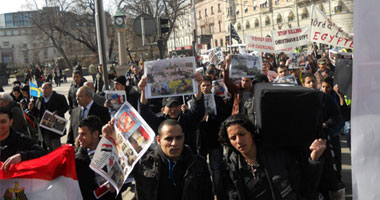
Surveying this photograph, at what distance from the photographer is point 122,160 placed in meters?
2.84

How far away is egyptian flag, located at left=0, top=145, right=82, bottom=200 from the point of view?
2.79 metres

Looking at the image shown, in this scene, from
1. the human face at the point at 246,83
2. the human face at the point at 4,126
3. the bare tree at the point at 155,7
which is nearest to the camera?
the human face at the point at 4,126

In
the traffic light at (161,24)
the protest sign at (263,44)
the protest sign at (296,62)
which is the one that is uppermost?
the traffic light at (161,24)

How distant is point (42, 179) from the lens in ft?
9.27

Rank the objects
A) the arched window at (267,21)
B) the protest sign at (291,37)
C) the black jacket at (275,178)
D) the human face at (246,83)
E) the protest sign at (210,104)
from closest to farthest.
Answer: the black jacket at (275,178), the protest sign at (210,104), the human face at (246,83), the protest sign at (291,37), the arched window at (267,21)

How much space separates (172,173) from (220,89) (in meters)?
3.01

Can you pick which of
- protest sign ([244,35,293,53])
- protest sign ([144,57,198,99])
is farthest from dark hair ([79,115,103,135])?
protest sign ([244,35,293,53])

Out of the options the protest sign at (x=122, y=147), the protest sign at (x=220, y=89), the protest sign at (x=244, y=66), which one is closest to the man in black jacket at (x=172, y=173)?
the protest sign at (x=122, y=147)

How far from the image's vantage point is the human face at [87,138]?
3.51 metres

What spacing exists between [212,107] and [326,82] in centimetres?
198

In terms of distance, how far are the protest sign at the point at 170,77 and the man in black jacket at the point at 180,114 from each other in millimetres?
85

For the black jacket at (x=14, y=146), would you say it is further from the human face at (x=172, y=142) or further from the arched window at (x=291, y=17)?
the arched window at (x=291, y=17)

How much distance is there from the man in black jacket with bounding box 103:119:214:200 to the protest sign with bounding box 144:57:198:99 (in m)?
1.32

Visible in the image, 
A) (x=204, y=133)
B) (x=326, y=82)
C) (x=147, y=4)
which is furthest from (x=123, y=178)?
(x=147, y=4)
